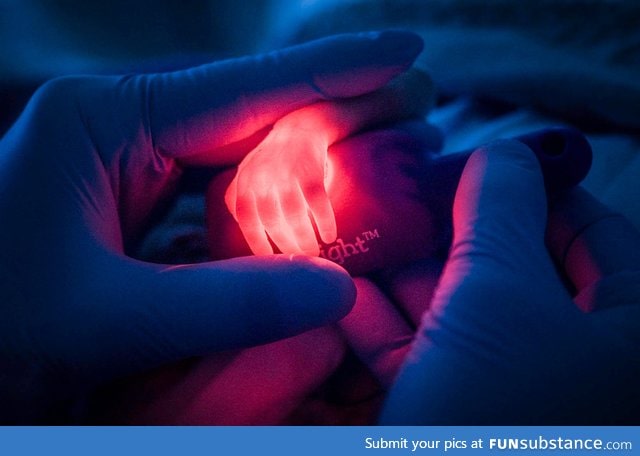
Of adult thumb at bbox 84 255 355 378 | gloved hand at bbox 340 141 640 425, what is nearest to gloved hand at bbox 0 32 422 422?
adult thumb at bbox 84 255 355 378

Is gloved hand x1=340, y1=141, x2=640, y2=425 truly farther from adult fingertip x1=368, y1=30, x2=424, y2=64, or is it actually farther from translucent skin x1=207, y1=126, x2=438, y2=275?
adult fingertip x1=368, y1=30, x2=424, y2=64

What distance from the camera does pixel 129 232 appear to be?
68 cm

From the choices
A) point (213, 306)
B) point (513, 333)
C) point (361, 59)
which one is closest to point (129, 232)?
point (213, 306)

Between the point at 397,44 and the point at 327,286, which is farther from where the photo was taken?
the point at 397,44

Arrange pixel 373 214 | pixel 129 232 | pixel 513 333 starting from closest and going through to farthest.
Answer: pixel 513 333
pixel 373 214
pixel 129 232

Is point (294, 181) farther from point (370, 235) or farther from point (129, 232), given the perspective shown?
point (129, 232)

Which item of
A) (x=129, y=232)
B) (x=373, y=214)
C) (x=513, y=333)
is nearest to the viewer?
(x=513, y=333)

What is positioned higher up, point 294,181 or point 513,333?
point 294,181

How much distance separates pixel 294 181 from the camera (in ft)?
1.89

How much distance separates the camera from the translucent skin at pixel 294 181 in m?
0.57

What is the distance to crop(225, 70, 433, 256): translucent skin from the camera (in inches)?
22.4

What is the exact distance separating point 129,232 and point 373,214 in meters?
0.32
